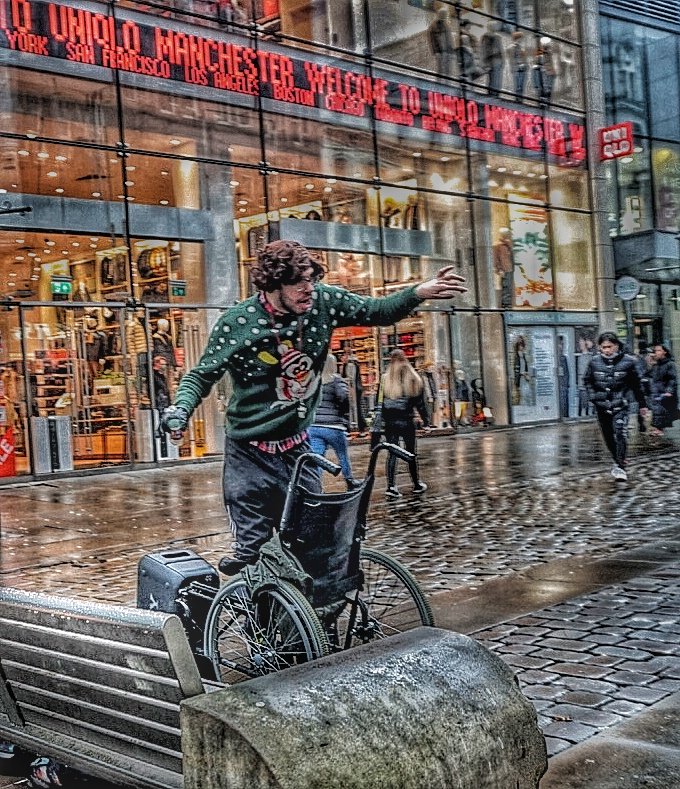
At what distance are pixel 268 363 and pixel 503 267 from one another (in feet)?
70.1

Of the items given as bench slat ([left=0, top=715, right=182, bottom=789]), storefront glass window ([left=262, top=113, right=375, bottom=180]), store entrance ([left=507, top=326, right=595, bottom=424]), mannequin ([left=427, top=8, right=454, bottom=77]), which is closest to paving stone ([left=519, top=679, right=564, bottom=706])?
bench slat ([left=0, top=715, right=182, bottom=789])

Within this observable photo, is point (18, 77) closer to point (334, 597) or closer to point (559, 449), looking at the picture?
point (559, 449)

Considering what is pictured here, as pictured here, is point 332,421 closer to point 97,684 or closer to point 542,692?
point 542,692

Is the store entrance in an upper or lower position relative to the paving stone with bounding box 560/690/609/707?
upper

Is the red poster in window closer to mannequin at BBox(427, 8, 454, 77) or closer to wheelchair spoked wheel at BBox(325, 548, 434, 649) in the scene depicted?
wheelchair spoked wheel at BBox(325, 548, 434, 649)

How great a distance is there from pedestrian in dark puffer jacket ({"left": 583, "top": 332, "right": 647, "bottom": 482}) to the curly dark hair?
28.4 feet

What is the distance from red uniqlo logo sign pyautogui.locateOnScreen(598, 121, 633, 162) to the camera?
89.1 feet

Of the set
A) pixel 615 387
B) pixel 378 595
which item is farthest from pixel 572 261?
pixel 378 595

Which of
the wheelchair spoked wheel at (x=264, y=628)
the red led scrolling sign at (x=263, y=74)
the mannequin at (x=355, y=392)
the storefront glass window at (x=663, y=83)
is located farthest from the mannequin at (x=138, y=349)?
the storefront glass window at (x=663, y=83)

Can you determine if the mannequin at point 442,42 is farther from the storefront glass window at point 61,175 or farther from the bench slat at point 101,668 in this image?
the bench slat at point 101,668

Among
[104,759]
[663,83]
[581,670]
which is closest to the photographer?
[104,759]

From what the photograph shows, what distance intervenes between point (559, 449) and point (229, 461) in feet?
45.7

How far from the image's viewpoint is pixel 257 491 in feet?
15.4

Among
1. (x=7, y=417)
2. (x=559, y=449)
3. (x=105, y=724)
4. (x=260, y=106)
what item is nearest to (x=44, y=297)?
(x=7, y=417)
